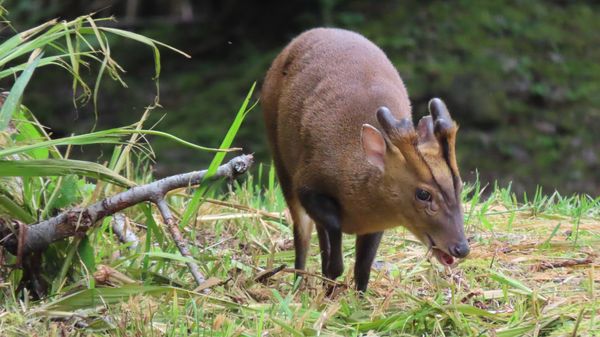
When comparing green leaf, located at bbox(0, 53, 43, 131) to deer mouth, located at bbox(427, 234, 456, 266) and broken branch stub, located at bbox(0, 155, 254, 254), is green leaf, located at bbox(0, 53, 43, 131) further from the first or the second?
deer mouth, located at bbox(427, 234, 456, 266)

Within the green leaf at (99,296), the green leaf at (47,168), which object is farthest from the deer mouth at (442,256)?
the green leaf at (47,168)

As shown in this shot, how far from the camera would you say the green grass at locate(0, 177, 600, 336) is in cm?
428

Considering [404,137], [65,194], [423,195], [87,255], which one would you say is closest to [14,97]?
[65,194]

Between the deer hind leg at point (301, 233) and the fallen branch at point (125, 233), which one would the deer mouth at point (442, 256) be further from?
the fallen branch at point (125, 233)

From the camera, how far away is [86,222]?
4.61 meters

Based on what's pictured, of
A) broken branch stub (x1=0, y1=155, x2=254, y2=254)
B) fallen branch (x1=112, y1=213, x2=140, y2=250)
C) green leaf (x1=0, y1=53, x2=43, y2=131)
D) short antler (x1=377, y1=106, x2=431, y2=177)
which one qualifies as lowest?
fallen branch (x1=112, y1=213, x2=140, y2=250)

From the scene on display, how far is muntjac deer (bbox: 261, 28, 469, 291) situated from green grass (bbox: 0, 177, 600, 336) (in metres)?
0.23

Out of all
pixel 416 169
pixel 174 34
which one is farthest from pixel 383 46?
pixel 416 169

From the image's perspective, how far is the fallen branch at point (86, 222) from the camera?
4.61 m

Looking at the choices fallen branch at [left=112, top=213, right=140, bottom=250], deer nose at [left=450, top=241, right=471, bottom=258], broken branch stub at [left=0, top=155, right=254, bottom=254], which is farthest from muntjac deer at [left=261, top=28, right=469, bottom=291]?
fallen branch at [left=112, top=213, right=140, bottom=250]

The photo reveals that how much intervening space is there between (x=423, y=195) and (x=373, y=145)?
0.36m

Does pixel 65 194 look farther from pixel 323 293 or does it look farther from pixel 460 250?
pixel 460 250

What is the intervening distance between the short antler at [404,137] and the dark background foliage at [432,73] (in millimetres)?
5889

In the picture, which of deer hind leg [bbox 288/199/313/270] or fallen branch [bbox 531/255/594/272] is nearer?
fallen branch [bbox 531/255/594/272]
